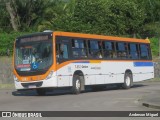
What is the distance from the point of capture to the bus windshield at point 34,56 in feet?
86.7


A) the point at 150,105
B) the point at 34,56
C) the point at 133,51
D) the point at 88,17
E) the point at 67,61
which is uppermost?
the point at 88,17

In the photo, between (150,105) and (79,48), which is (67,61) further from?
(150,105)

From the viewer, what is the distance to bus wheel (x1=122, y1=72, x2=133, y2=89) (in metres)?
33.0

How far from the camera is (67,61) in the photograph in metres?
27.2

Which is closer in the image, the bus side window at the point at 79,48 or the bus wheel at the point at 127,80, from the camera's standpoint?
the bus side window at the point at 79,48

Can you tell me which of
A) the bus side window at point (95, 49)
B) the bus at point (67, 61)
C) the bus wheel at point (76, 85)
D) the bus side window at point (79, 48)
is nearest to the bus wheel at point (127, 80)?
→ the bus at point (67, 61)

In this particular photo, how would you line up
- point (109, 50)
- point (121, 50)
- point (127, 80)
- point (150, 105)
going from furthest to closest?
point (127, 80) → point (121, 50) → point (109, 50) → point (150, 105)

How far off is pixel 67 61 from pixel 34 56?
5.19 ft

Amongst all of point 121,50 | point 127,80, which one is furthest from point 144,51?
point 121,50

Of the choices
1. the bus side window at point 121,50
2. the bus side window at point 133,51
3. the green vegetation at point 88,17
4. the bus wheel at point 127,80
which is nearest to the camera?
the bus side window at point 121,50

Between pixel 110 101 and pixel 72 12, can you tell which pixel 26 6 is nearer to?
pixel 72 12

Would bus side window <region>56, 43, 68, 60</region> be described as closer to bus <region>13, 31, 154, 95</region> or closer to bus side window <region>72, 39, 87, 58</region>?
bus <region>13, 31, 154, 95</region>

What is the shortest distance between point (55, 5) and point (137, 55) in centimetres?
2304

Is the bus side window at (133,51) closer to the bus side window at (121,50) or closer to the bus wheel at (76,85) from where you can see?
the bus side window at (121,50)
